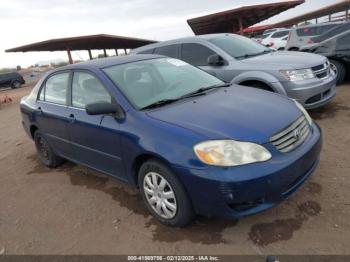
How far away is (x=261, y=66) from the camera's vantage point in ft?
18.9

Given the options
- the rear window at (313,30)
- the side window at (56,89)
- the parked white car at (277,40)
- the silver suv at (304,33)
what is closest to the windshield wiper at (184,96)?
the side window at (56,89)

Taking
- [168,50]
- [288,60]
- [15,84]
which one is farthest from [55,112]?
[15,84]

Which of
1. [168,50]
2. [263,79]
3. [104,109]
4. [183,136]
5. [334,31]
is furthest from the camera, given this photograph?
[334,31]

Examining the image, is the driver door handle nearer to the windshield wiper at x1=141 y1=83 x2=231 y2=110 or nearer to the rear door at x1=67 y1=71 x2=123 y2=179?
the rear door at x1=67 y1=71 x2=123 y2=179

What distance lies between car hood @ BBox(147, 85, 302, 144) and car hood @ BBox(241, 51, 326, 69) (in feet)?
6.79

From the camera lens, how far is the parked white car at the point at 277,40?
18.7 m

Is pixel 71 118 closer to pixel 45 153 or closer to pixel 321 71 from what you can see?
pixel 45 153

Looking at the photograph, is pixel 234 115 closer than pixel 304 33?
Yes

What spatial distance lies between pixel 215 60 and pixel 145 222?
3668mm

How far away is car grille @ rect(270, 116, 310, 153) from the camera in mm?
2924

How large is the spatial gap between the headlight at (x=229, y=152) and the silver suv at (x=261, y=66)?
2954mm

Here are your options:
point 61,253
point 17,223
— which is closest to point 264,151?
point 61,253

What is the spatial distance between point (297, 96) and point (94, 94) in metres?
3.29

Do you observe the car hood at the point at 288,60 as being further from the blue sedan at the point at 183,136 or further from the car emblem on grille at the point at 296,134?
the car emblem on grille at the point at 296,134
